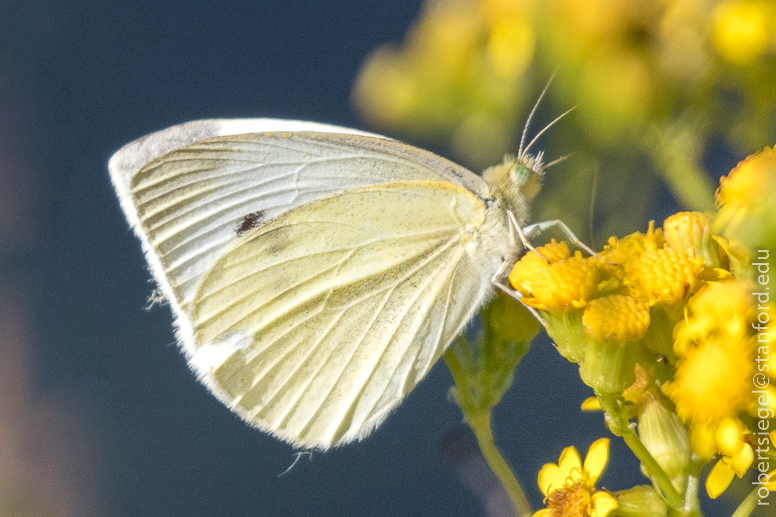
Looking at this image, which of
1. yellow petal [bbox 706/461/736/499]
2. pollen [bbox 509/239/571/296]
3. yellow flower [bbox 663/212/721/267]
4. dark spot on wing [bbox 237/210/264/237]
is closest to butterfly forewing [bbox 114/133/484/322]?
dark spot on wing [bbox 237/210/264/237]

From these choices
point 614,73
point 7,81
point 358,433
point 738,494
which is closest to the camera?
point 738,494

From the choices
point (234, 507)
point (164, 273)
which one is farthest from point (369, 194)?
point (234, 507)

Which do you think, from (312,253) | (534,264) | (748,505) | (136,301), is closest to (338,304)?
(312,253)

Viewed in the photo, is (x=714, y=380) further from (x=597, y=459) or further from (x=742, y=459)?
(x=597, y=459)

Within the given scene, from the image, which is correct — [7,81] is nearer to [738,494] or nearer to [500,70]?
[500,70]

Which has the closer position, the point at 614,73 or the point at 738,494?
the point at 738,494

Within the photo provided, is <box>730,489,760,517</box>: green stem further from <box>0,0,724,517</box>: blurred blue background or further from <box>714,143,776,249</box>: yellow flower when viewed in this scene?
<box>0,0,724,517</box>: blurred blue background
